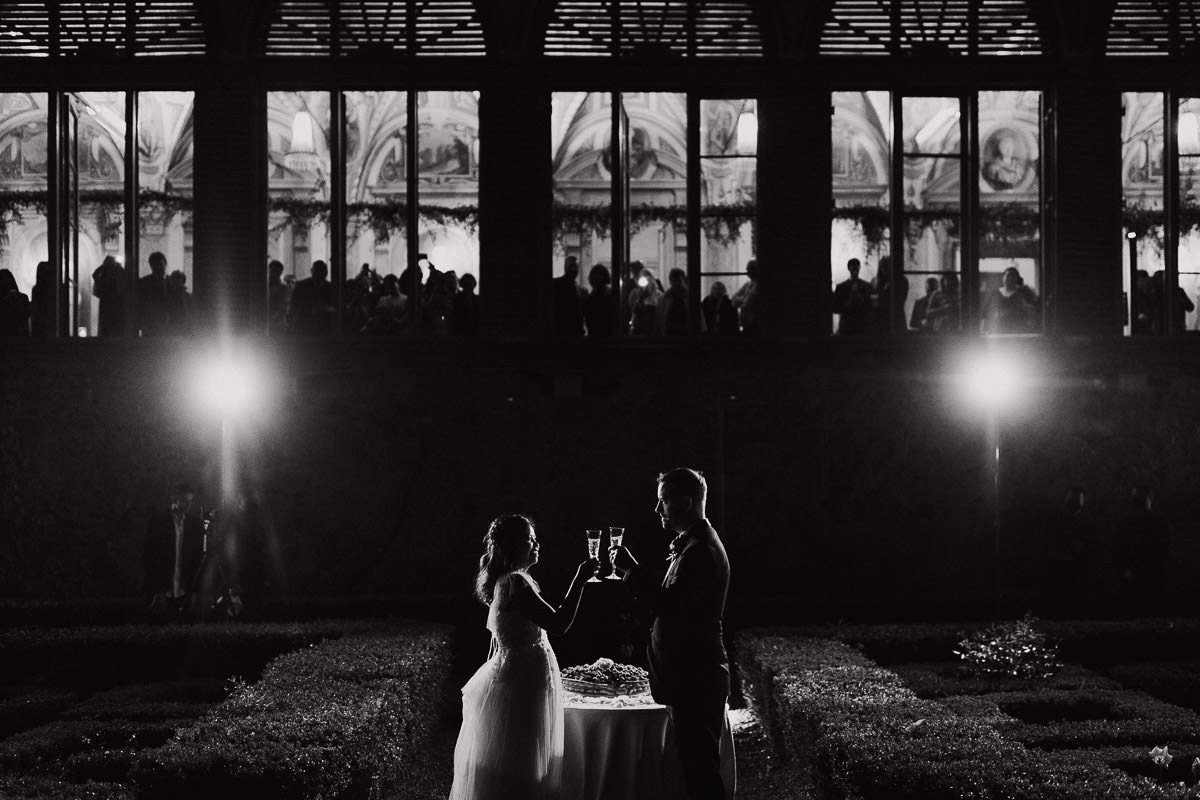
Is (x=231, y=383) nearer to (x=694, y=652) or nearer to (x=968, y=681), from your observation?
(x=968, y=681)

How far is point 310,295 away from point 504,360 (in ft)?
8.21

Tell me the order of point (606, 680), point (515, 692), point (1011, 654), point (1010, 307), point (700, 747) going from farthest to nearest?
1. point (1010, 307)
2. point (1011, 654)
3. point (606, 680)
4. point (515, 692)
5. point (700, 747)

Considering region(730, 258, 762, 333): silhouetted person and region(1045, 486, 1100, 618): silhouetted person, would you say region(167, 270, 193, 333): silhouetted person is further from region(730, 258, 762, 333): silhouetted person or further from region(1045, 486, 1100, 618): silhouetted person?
region(1045, 486, 1100, 618): silhouetted person

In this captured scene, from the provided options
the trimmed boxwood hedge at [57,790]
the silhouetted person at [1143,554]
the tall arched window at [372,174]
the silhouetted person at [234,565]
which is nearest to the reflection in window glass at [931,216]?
the silhouetted person at [1143,554]

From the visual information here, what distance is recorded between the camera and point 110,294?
1844 centimetres

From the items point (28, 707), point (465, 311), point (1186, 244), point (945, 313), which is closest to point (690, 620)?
point (28, 707)

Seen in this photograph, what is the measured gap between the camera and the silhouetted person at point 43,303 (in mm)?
18391

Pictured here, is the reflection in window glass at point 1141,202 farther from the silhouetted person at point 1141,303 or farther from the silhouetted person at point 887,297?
the silhouetted person at point 887,297

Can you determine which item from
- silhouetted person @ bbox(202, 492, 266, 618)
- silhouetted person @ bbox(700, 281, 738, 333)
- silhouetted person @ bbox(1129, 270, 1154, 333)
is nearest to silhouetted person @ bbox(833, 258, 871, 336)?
silhouetted person @ bbox(700, 281, 738, 333)

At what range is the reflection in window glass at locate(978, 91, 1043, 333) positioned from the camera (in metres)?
18.6

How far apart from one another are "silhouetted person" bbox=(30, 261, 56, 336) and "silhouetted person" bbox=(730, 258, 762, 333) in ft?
27.0

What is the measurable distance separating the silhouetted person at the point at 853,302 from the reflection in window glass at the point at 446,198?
441 cm

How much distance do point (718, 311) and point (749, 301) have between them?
0.40m

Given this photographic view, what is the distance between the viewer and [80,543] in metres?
18.0
